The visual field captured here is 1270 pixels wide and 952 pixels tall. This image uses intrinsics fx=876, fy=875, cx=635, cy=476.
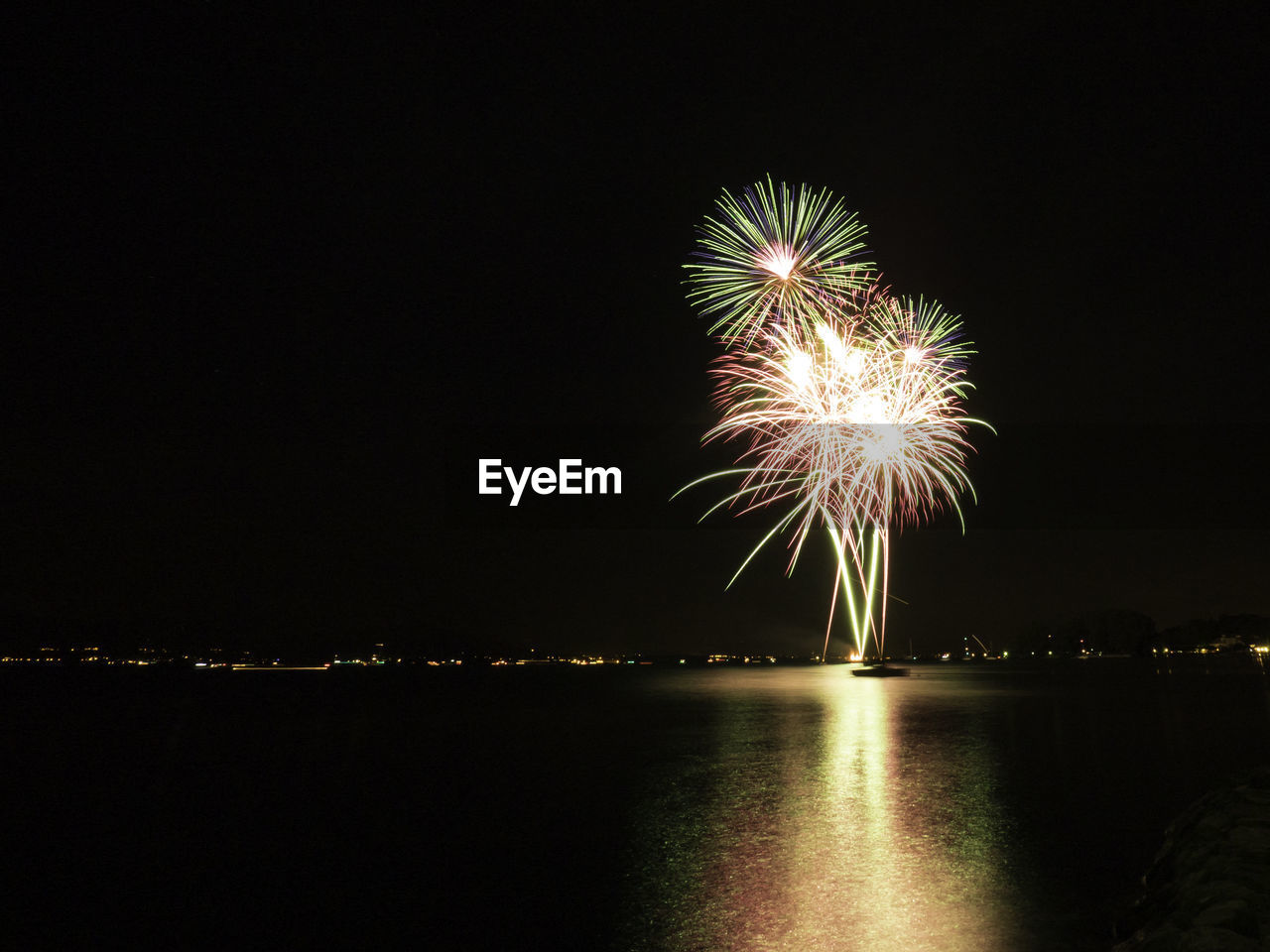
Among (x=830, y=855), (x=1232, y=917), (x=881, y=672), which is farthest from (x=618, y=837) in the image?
(x=881, y=672)

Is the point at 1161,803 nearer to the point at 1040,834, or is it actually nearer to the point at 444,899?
the point at 1040,834

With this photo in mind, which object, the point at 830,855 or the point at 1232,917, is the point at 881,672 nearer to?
the point at 830,855

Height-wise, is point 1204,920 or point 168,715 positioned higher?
point 1204,920

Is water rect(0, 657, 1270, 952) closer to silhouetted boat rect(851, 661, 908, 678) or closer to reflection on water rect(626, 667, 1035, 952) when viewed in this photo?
reflection on water rect(626, 667, 1035, 952)

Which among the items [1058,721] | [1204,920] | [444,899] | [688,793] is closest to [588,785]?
[688,793]

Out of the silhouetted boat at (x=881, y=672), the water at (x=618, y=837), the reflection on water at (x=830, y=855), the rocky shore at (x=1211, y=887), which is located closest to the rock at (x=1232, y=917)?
the rocky shore at (x=1211, y=887)

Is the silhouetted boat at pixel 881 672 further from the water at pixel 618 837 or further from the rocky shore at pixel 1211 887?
the rocky shore at pixel 1211 887
